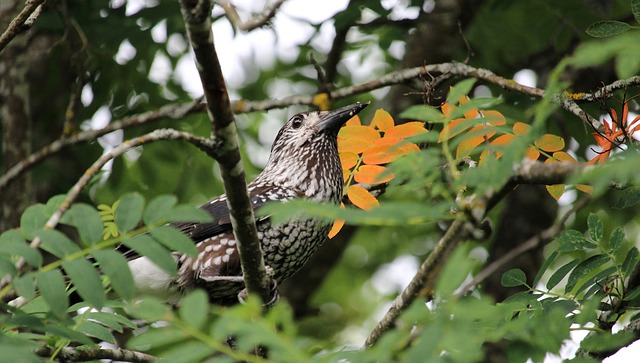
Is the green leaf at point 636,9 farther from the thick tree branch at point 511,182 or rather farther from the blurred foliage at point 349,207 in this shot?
the thick tree branch at point 511,182

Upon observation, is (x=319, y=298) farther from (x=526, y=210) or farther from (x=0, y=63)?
(x=0, y=63)

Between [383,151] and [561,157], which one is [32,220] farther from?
[561,157]

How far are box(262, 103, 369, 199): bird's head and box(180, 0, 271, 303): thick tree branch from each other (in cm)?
125

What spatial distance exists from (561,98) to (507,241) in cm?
330

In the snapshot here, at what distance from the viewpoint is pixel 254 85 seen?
8062 mm

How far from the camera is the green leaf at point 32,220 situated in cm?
288

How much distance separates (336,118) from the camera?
5.05 meters

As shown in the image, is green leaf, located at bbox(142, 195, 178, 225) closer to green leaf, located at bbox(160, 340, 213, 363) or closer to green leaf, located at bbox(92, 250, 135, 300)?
green leaf, located at bbox(92, 250, 135, 300)

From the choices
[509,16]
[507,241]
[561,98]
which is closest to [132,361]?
[561,98]

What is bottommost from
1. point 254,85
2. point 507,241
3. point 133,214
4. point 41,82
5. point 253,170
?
point 507,241

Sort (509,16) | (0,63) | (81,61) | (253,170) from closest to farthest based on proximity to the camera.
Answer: (81,61), (0,63), (509,16), (253,170)

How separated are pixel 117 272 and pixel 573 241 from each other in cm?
186

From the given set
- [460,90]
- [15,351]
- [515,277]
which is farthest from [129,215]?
[515,277]

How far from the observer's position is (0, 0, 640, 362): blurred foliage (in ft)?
7.07
